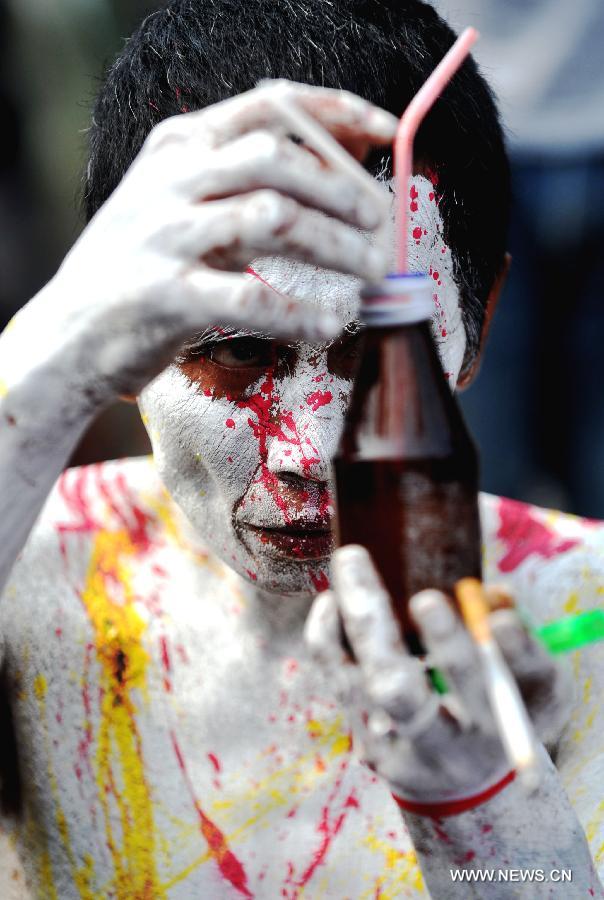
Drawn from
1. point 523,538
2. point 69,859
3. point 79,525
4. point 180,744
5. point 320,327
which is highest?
point 320,327

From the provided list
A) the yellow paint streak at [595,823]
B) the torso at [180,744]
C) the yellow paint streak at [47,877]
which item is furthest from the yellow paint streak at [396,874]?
the yellow paint streak at [47,877]

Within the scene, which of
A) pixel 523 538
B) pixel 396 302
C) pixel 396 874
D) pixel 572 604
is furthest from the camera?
pixel 523 538

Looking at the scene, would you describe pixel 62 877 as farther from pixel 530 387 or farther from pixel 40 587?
pixel 530 387

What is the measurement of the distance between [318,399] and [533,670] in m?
0.56

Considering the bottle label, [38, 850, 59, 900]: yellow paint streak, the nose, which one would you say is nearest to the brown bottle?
the bottle label

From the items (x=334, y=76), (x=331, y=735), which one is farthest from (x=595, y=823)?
(x=334, y=76)

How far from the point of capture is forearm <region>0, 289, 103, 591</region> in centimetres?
113

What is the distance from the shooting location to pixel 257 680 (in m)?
1.82

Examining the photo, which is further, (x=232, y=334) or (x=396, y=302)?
(x=232, y=334)

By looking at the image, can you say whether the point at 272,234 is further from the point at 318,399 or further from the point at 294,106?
the point at 318,399

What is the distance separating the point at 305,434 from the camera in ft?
4.70

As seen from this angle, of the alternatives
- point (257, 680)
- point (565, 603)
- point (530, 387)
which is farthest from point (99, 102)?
point (530, 387)

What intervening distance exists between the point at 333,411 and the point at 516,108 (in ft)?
7.44

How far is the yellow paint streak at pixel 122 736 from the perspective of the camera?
1715 mm
